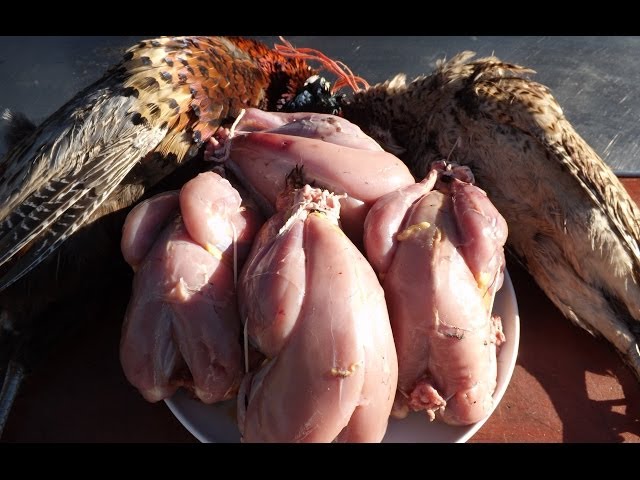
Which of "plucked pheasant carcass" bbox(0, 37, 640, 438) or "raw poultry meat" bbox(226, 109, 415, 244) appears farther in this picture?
"plucked pheasant carcass" bbox(0, 37, 640, 438)

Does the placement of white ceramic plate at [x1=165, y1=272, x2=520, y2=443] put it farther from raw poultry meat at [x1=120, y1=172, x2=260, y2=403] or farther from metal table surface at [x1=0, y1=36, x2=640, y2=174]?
metal table surface at [x1=0, y1=36, x2=640, y2=174]

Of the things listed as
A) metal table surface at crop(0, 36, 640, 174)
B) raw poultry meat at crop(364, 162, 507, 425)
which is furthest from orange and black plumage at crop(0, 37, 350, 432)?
metal table surface at crop(0, 36, 640, 174)

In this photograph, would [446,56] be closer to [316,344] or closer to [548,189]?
[548,189]

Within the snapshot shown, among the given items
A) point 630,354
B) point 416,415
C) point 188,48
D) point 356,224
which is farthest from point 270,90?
point 630,354

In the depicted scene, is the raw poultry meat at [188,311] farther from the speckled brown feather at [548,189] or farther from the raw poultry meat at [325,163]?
the speckled brown feather at [548,189]

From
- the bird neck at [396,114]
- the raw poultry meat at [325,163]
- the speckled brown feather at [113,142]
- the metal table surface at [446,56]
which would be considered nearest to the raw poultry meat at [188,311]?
the raw poultry meat at [325,163]
